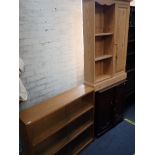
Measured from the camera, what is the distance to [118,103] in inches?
114

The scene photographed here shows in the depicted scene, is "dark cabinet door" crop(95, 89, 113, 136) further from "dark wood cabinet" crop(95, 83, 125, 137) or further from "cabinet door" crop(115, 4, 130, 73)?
"cabinet door" crop(115, 4, 130, 73)

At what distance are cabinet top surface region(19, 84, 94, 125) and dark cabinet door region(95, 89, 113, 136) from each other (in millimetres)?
224

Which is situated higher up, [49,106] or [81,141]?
[49,106]

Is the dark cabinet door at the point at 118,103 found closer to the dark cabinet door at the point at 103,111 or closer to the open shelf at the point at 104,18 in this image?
the dark cabinet door at the point at 103,111

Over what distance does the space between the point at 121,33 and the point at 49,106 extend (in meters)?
1.57

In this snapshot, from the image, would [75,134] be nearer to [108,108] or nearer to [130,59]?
[108,108]

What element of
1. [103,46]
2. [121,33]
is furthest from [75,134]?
[121,33]

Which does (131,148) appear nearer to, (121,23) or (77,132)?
(77,132)

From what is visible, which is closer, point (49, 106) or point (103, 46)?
point (49, 106)

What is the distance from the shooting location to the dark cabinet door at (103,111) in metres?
2.47

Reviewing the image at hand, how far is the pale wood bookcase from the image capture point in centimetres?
224
